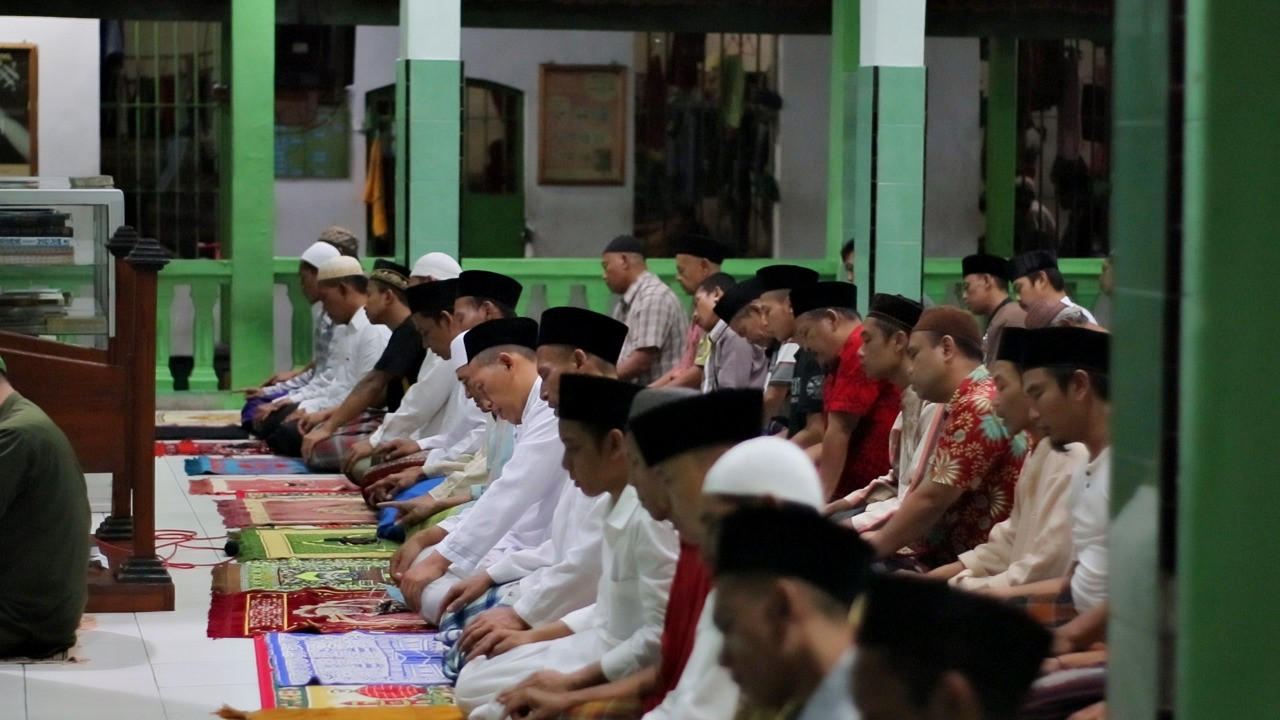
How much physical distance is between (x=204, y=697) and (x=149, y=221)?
900cm

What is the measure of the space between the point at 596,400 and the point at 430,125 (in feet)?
20.0

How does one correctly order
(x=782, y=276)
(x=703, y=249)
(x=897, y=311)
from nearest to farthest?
(x=897, y=311) → (x=782, y=276) → (x=703, y=249)

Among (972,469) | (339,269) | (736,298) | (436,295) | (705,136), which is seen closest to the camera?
(972,469)

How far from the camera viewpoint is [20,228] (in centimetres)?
782

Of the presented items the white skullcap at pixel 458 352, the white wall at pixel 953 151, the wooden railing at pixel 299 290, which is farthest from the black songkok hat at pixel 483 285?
the white wall at pixel 953 151

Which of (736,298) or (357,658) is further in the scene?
(736,298)

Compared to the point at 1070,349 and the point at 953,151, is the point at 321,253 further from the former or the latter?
the point at 1070,349

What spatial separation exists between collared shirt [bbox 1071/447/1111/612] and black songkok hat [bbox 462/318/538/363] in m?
2.30

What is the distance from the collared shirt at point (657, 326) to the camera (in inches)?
381

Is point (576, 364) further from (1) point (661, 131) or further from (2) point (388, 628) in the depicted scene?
(1) point (661, 131)

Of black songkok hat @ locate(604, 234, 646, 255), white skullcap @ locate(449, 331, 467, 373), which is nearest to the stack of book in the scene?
white skullcap @ locate(449, 331, 467, 373)

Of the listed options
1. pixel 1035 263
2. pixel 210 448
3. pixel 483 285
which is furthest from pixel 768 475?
pixel 210 448

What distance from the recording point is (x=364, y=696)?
16.3 ft

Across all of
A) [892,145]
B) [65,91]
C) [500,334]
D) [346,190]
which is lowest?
[500,334]
